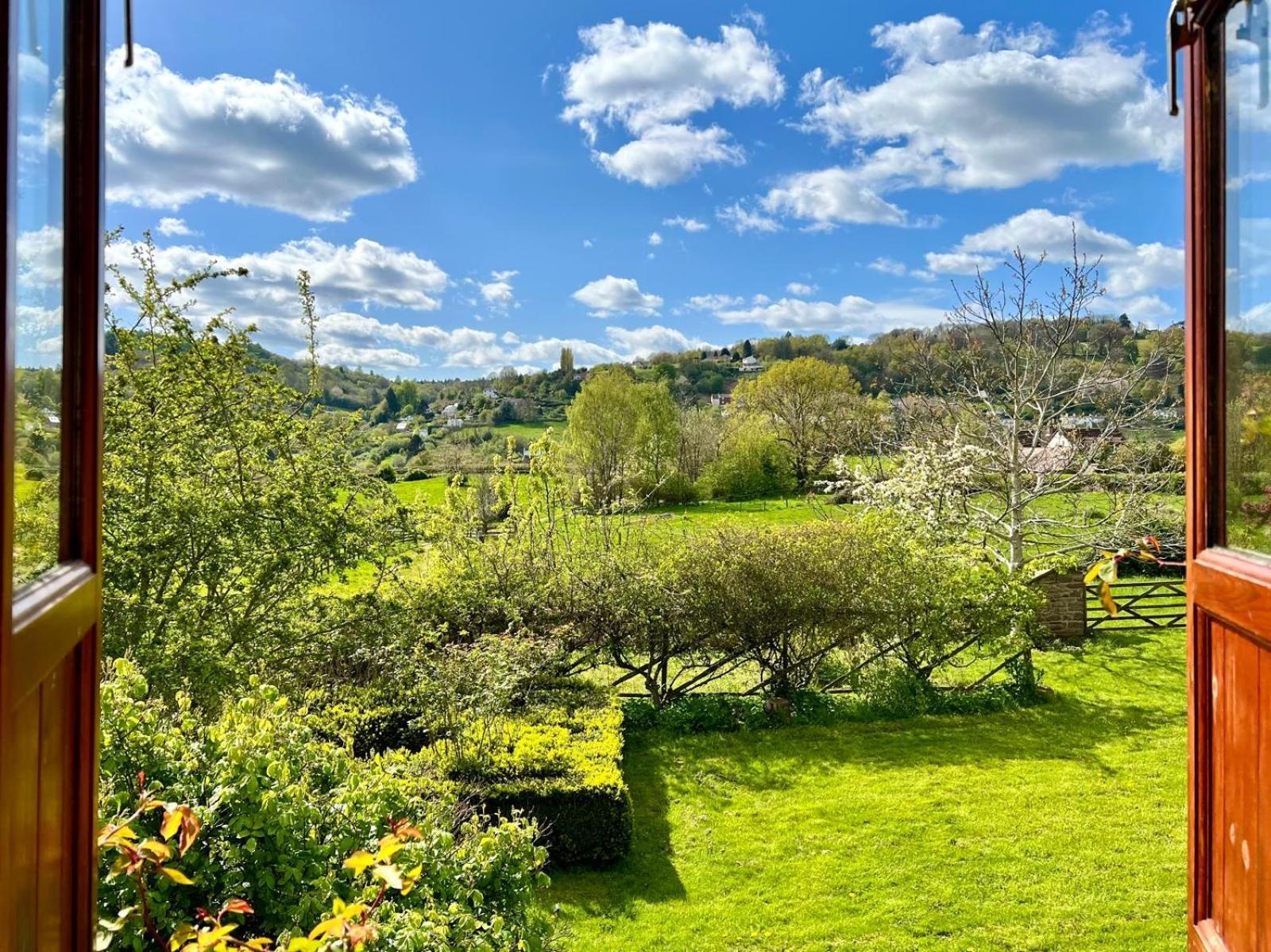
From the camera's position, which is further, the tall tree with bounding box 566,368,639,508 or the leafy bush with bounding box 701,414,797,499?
the tall tree with bounding box 566,368,639,508

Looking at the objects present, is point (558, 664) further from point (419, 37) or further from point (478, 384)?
point (478, 384)

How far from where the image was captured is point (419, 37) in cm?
880

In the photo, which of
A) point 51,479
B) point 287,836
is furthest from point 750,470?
point 51,479

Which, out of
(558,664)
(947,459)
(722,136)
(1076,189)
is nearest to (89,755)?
(558,664)

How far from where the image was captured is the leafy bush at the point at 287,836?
217 centimetres

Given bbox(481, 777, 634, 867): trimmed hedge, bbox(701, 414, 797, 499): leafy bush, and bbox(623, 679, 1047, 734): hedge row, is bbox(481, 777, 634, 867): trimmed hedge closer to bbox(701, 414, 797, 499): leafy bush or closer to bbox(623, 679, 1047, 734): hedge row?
bbox(623, 679, 1047, 734): hedge row

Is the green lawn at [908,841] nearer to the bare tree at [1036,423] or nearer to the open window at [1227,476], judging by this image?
the open window at [1227,476]

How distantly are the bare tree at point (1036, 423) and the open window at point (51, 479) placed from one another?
38.7ft

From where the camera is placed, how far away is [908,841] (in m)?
6.42

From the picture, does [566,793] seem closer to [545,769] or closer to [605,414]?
[545,769]

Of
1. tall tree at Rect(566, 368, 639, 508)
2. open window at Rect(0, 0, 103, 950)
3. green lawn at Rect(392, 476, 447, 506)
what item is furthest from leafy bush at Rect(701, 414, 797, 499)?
open window at Rect(0, 0, 103, 950)

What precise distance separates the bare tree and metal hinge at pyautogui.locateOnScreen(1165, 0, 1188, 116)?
10408 mm

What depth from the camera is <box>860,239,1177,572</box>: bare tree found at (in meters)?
12.2

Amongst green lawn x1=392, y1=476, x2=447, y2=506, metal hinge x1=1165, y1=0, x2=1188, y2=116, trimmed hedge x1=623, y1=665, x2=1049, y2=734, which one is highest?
metal hinge x1=1165, y1=0, x2=1188, y2=116
